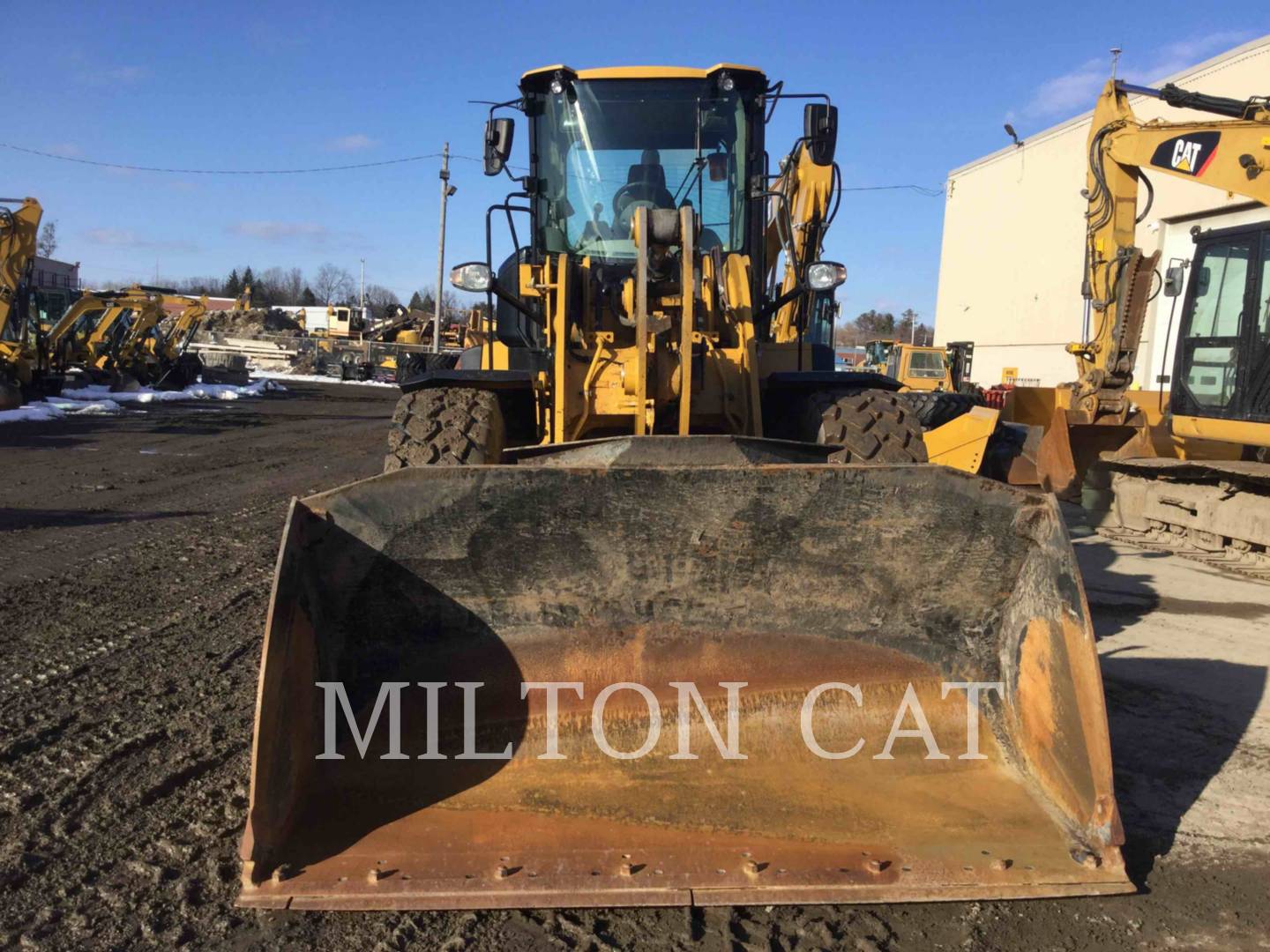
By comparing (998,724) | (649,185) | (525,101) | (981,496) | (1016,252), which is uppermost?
(1016,252)

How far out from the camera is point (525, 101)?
531cm

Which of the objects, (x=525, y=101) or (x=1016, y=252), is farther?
(x=1016, y=252)

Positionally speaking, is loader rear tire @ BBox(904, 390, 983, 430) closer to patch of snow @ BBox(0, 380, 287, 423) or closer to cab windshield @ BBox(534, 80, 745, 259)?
cab windshield @ BBox(534, 80, 745, 259)

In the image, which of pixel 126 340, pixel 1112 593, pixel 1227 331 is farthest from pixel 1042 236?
pixel 126 340

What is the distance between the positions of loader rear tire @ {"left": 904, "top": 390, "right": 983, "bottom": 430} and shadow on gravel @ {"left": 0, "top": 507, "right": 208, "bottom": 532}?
25.2 feet

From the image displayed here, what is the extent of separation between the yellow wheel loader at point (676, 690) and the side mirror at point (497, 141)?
6.88 feet

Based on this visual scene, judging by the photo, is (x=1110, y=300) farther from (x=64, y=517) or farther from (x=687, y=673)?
(x=64, y=517)

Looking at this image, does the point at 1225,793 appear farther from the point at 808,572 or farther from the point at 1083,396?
the point at 1083,396

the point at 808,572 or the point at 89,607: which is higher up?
the point at 808,572

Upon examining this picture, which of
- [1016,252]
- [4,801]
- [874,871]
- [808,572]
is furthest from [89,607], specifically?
[1016,252]

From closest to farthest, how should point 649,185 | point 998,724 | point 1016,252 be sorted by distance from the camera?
point 998,724, point 649,185, point 1016,252

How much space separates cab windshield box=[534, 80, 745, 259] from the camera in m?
5.19

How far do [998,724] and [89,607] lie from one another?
461 cm

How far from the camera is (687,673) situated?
127 inches
